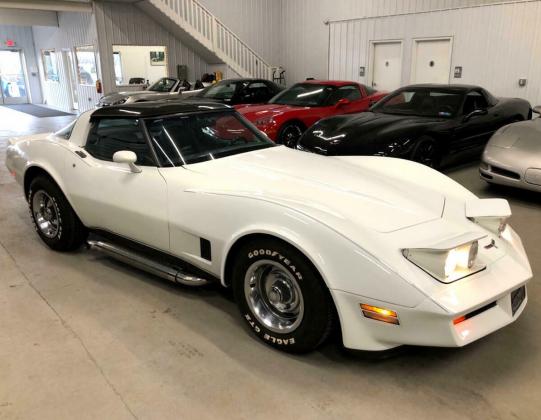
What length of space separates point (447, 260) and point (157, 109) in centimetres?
231

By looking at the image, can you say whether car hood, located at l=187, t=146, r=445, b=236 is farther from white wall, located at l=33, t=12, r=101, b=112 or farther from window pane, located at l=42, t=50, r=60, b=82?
window pane, located at l=42, t=50, r=60, b=82

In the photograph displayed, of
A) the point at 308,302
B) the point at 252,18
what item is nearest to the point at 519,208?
the point at 308,302

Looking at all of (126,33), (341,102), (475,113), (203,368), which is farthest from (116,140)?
(126,33)

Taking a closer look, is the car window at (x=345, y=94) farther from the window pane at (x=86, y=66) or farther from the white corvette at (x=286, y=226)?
the window pane at (x=86, y=66)

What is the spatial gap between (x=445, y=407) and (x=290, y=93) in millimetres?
7168

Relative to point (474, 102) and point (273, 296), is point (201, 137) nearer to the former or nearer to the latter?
point (273, 296)

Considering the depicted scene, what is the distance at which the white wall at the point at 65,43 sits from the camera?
14.7 metres

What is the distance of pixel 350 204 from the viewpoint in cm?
256

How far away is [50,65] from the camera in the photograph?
63.8ft

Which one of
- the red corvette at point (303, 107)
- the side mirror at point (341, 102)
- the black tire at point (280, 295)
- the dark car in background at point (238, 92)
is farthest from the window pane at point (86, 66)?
the black tire at point (280, 295)

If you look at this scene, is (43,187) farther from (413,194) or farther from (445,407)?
(445,407)

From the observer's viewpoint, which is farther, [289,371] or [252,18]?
[252,18]

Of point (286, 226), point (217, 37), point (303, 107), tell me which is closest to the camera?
point (286, 226)

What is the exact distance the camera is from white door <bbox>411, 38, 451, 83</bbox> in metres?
12.2
